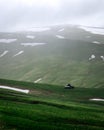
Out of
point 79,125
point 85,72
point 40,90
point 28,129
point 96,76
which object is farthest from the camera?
point 85,72

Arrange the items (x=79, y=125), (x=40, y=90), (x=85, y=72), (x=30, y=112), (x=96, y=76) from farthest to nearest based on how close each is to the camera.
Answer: (x=85, y=72), (x=96, y=76), (x=40, y=90), (x=30, y=112), (x=79, y=125)

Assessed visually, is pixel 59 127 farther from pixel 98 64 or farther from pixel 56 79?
pixel 98 64

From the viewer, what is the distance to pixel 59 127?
43.9m

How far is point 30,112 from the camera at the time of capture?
50906mm

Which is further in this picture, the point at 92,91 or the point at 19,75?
the point at 19,75

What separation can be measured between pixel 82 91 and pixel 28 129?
201ft

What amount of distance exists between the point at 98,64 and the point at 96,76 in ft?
78.7

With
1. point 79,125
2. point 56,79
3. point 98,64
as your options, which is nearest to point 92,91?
point 79,125

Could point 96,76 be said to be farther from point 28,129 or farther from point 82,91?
point 28,129

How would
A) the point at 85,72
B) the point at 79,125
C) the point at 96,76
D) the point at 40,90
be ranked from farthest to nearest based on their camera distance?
the point at 85,72
the point at 96,76
the point at 40,90
the point at 79,125

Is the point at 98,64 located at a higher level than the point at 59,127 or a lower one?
higher

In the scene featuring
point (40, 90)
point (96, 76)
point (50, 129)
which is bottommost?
point (50, 129)

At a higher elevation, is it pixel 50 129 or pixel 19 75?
pixel 19 75

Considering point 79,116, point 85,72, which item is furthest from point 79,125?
point 85,72
